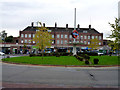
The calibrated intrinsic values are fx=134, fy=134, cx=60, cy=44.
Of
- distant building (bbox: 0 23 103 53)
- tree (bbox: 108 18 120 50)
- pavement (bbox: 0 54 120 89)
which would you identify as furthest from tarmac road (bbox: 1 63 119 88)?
distant building (bbox: 0 23 103 53)

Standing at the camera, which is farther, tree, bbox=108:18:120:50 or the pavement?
tree, bbox=108:18:120:50

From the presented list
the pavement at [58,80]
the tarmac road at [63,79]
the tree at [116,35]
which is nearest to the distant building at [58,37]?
the tree at [116,35]

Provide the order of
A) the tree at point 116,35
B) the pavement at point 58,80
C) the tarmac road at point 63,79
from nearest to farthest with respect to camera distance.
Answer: the pavement at point 58,80 → the tarmac road at point 63,79 → the tree at point 116,35

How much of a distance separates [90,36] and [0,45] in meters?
42.1

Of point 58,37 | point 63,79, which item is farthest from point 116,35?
point 58,37

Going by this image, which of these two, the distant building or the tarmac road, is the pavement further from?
the distant building

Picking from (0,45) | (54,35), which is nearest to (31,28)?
(54,35)

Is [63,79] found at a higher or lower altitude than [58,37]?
lower

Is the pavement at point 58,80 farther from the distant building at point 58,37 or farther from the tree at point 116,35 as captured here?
the distant building at point 58,37

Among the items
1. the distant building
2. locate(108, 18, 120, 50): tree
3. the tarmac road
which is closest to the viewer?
the tarmac road

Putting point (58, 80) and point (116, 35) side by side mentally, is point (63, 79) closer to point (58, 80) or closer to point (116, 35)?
point (58, 80)

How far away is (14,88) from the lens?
635 cm

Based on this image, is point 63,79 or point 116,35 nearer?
point 63,79

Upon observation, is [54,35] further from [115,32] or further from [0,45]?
[115,32]
